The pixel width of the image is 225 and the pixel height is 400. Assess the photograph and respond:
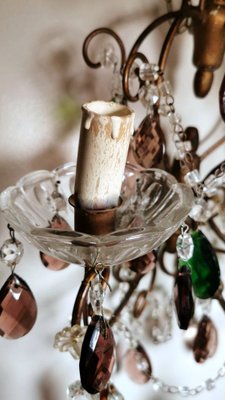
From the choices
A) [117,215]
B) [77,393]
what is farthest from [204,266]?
[77,393]

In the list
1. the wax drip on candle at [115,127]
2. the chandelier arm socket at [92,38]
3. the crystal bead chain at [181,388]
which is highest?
the chandelier arm socket at [92,38]

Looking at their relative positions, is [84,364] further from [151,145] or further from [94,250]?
[151,145]

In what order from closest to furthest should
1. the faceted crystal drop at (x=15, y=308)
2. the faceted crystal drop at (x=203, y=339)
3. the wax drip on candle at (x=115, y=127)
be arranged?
the wax drip on candle at (x=115, y=127) → the faceted crystal drop at (x=15, y=308) → the faceted crystal drop at (x=203, y=339)

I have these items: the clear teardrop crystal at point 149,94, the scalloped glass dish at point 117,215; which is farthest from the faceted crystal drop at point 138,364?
the clear teardrop crystal at point 149,94

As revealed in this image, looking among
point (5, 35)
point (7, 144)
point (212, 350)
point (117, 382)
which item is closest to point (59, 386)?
point (117, 382)

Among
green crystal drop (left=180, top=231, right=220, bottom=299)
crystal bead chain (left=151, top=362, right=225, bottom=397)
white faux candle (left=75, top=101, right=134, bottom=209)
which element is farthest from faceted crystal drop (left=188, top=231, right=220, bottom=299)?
crystal bead chain (left=151, top=362, right=225, bottom=397)

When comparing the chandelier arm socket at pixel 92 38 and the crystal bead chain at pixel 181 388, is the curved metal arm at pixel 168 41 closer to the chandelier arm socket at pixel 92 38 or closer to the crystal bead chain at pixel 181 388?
the chandelier arm socket at pixel 92 38
